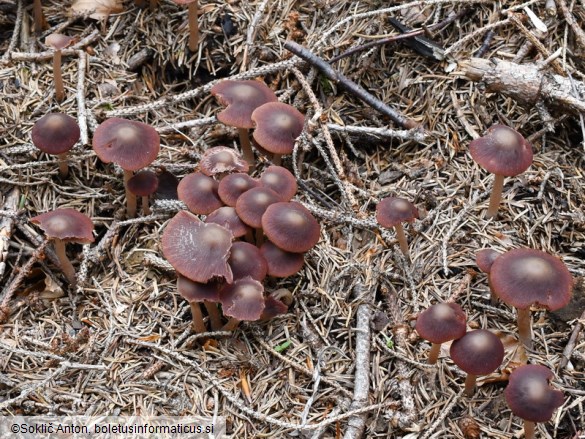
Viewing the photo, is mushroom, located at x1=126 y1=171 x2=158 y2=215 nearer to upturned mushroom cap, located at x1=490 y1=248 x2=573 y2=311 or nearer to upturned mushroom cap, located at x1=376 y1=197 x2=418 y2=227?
upturned mushroom cap, located at x1=376 y1=197 x2=418 y2=227

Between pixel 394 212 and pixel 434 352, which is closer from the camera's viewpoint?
pixel 434 352

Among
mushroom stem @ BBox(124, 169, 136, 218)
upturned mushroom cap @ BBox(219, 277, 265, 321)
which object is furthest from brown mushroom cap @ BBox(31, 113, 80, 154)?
upturned mushroom cap @ BBox(219, 277, 265, 321)

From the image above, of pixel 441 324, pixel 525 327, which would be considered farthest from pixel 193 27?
pixel 525 327

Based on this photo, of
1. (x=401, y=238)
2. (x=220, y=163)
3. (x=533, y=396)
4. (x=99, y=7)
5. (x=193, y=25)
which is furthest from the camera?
(x=99, y=7)

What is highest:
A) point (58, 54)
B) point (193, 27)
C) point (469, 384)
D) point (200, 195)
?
point (193, 27)

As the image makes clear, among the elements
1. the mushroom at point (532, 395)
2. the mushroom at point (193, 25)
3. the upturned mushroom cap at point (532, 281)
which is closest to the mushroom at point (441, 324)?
the upturned mushroom cap at point (532, 281)

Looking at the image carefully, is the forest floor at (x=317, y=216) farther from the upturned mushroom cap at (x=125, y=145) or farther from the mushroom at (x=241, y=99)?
the upturned mushroom cap at (x=125, y=145)

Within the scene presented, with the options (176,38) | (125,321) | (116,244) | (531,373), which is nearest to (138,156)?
(116,244)

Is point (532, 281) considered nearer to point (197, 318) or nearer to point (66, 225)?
point (197, 318)
